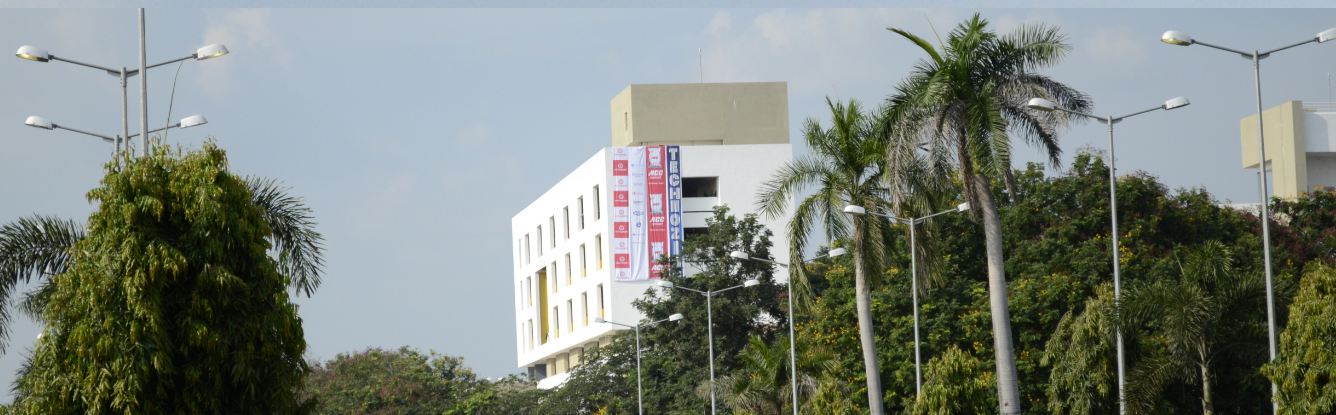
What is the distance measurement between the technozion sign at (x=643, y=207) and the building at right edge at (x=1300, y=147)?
2444 centimetres

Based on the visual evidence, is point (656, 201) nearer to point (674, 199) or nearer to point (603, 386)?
point (674, 199)

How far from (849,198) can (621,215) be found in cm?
4033

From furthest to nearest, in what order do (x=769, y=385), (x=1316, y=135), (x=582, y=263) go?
(x=582, y=263) → (x=1316, y=135) → (x=769, y=385)

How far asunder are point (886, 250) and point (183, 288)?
21.2m

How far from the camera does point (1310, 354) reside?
2477cm

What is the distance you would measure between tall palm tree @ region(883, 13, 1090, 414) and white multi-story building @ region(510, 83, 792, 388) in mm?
42405

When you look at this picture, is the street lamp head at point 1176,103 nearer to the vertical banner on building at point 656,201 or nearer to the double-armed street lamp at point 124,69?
the double-armed street lamp at point 124,69

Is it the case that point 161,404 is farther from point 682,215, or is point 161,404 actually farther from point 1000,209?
point 682,215

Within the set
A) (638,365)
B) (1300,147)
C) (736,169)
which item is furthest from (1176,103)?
(736,169)

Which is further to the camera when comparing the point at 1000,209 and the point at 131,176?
the point at 1000,209

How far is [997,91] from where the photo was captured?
31.6 metres

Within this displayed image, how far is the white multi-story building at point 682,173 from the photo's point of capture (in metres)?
77.6

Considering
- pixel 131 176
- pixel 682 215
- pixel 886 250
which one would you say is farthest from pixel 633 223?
pixel 131 176

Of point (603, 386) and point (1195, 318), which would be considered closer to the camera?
point (1195, 318)
